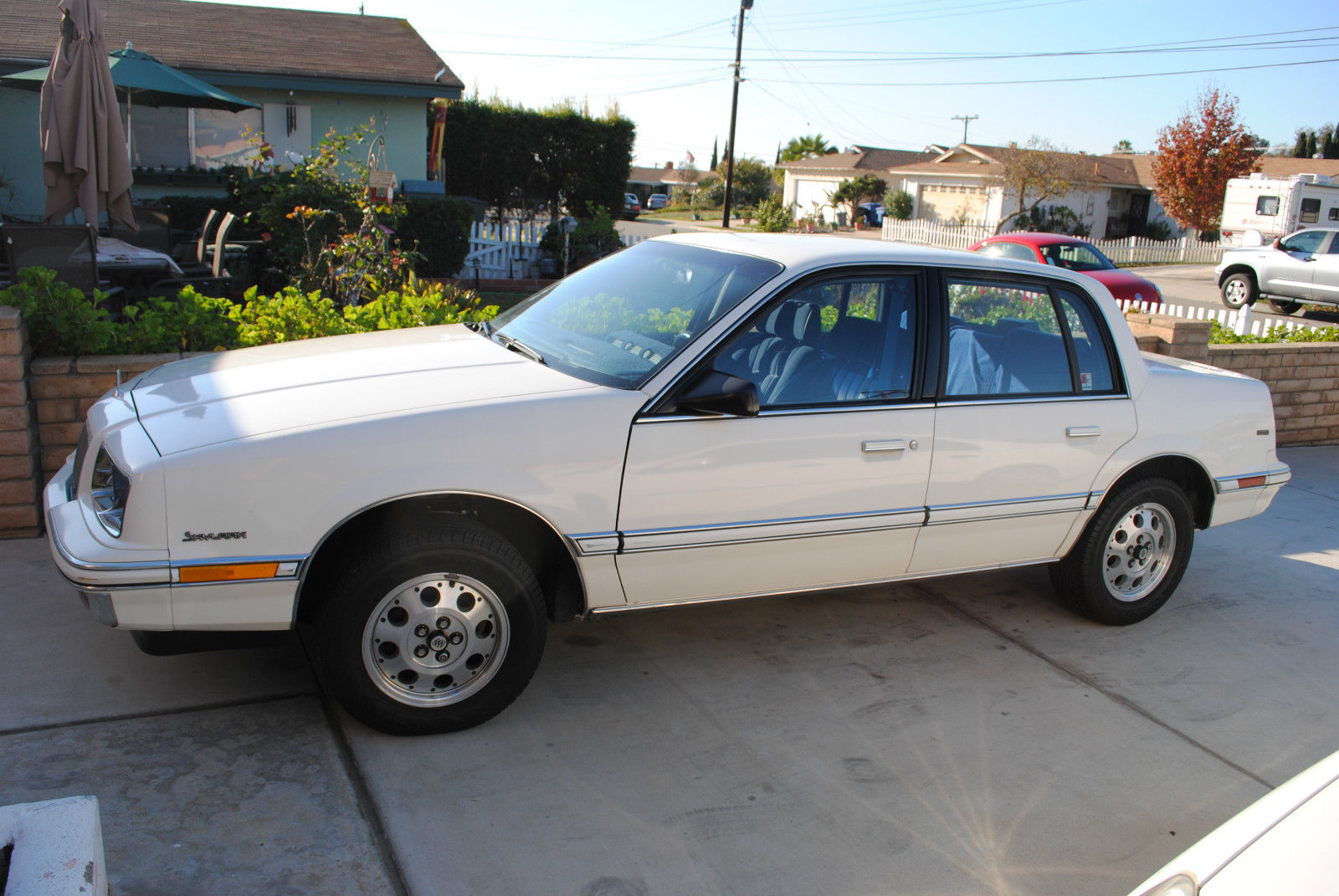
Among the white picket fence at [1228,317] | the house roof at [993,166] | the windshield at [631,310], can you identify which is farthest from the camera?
the house roof at [993,166]

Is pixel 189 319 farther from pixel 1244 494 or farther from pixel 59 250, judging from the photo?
pixel 1244 494

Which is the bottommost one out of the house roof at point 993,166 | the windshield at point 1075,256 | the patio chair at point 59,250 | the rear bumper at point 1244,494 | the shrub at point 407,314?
the rear bumper at point 1244,494

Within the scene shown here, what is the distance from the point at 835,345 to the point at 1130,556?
75.8 inches

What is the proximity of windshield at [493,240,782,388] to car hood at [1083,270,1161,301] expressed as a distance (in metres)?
13.3

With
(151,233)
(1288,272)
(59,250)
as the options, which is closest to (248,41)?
(151,233)

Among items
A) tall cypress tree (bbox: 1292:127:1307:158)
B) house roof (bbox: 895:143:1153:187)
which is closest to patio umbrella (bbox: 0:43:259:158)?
house roof (bbox: 895:143:1153:187)

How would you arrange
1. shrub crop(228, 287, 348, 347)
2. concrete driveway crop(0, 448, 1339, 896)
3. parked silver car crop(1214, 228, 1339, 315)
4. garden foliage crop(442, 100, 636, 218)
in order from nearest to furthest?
concrete driveway crop(0, 448, 1339, 896)
shrub crop(228, 287, 348, 347)
parked silver car crop(1214, 228, 1339, 315)
garden foliage crop(442, 100, 636, 218)

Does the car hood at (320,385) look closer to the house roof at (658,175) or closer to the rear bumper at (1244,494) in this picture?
the rear bumper at (1244,494)

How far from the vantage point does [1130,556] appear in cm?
486

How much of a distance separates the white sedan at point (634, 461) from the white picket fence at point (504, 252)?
462 inches

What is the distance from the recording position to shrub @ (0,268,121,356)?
16.7ft

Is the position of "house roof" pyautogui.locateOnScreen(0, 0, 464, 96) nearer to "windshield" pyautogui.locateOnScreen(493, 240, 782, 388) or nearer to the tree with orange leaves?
"windshield" pyautogui.locateOnScreen(493, 240, 782, 388)

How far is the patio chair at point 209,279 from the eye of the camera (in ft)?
29.4

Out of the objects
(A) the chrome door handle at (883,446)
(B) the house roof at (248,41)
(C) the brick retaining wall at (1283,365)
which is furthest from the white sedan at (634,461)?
(B) the house roof at (248,41)
